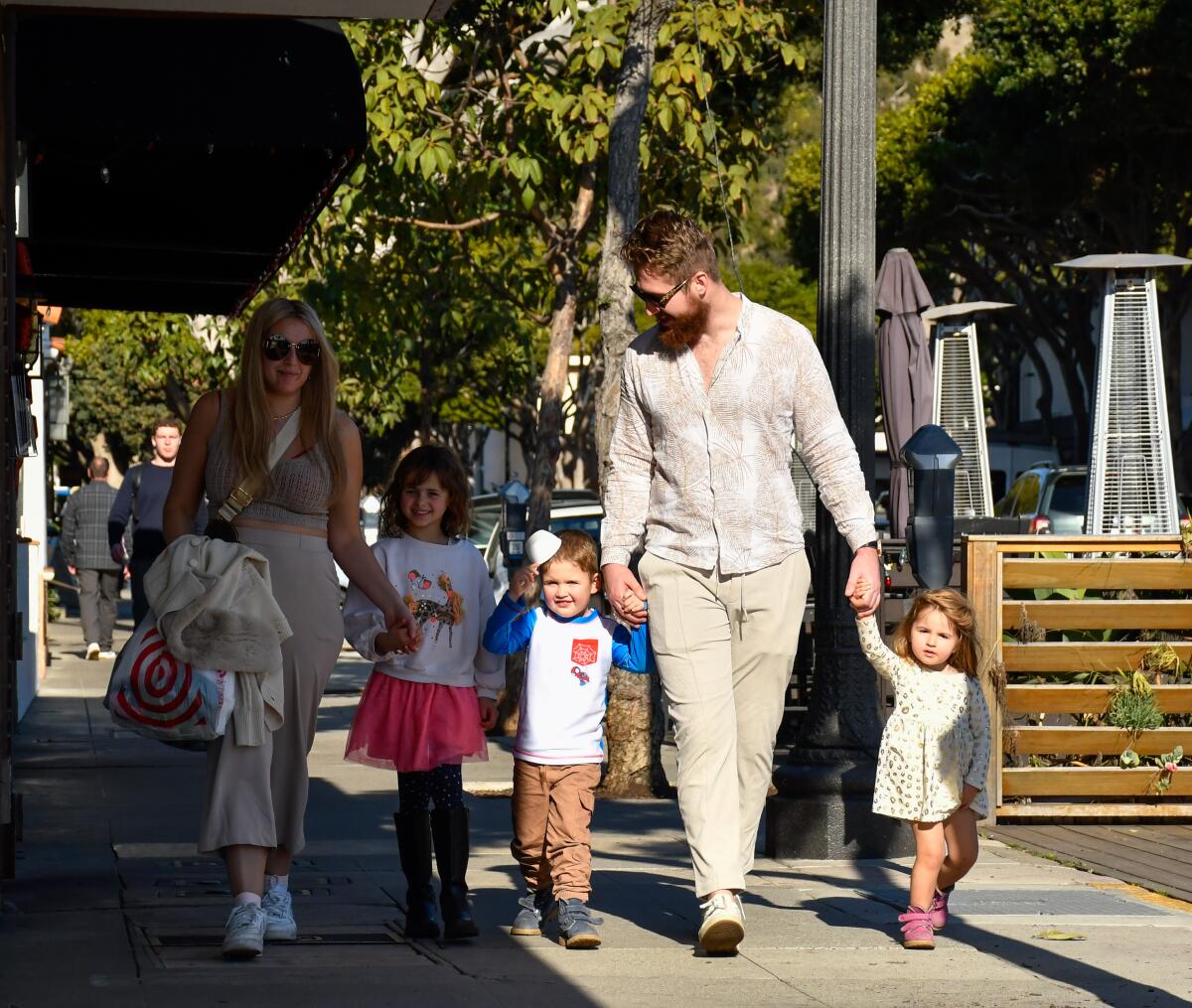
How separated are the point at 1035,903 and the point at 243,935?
2.70m

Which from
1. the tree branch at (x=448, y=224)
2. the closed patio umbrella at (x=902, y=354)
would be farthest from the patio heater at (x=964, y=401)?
the tree branch at (x=448, y=224)

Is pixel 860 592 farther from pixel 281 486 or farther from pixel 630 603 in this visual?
pixel 281 486

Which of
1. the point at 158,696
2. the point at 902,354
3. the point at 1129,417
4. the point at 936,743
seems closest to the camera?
the point at 158,696

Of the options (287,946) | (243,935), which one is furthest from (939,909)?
(243,935)

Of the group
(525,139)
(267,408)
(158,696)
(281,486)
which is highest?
(525,139)

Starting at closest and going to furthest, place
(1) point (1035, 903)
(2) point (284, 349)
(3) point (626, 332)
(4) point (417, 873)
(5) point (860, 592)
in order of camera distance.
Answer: (5) point (860, 592) < (2) point (284, 349) < (4) point (417, 873) < (1) point (1035, 903) < (3) point (626, 332)

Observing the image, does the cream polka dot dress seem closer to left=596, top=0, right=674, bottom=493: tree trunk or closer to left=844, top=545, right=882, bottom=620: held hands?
left=844, top=545, right=882, bottom=620: held hands

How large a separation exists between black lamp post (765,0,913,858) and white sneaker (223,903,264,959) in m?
2.56

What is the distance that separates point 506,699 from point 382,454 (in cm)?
4529

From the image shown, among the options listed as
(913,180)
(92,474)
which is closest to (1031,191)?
(913,180)

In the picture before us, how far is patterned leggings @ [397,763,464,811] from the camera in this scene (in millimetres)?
5840

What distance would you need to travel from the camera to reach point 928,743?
5941 mm

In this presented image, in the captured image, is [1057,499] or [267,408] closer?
[267,408]

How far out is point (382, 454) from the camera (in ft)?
189
